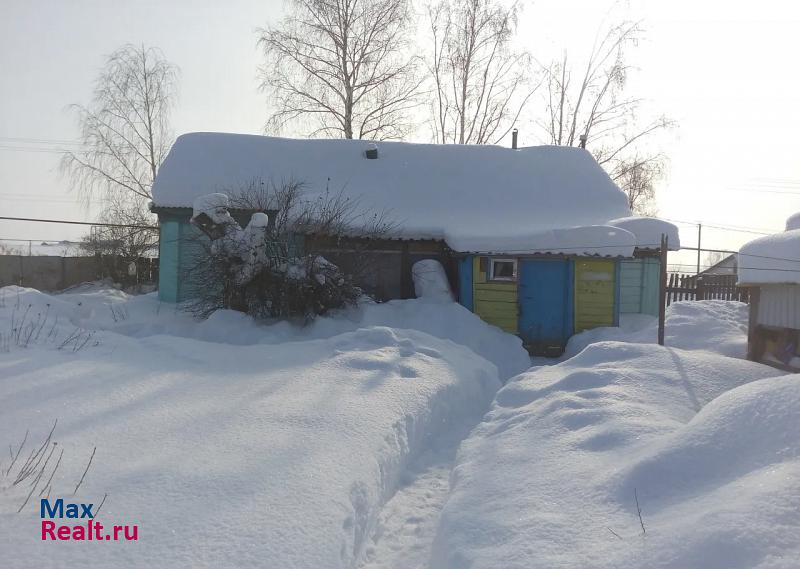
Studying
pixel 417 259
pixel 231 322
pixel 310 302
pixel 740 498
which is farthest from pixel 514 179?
pixel 740 498

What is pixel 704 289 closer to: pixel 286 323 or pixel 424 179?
pixel 424 179

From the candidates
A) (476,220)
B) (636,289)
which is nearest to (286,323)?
(476,220)

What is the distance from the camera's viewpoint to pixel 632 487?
131 inches

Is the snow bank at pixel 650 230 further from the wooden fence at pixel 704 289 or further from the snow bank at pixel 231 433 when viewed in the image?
the snow bank at pixel 231 433

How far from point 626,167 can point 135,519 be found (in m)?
25.7

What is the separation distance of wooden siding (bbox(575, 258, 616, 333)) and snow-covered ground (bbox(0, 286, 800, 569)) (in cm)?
544

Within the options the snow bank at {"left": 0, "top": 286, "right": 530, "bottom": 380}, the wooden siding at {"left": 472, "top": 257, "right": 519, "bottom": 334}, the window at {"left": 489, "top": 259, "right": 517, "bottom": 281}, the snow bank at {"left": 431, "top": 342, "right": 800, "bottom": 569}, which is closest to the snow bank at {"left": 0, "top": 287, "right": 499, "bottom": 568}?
the snow bank at {"left": 431, "top": 342, "right": 800, "bottom": 569}

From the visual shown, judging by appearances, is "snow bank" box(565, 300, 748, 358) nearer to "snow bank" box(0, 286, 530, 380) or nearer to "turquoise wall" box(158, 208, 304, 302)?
"snow bank" box(0, 286, 530, 380)

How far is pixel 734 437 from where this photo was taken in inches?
130

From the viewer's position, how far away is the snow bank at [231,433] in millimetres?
2916

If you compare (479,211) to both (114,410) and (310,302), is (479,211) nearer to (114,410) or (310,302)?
(310,302)

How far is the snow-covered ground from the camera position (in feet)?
9.05

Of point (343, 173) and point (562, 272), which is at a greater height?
point (343, 173)

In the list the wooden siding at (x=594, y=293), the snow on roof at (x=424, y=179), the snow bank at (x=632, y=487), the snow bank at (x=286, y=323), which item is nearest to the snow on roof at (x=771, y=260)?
the snow bank at (x=632, y=487)
